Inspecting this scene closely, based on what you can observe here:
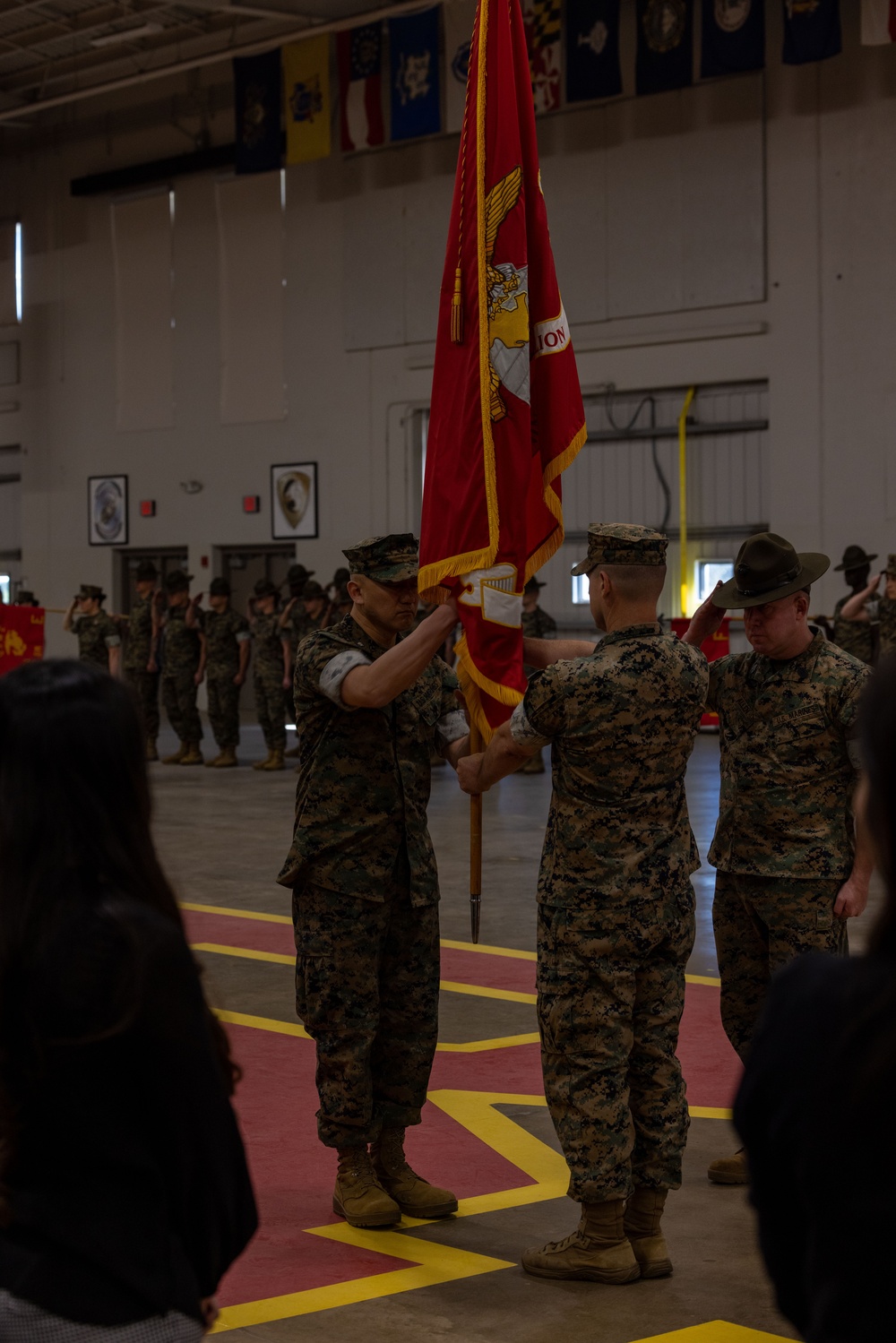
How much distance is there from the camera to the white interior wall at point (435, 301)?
1716 centimetres

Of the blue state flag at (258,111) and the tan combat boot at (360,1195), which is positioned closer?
the tan combat boot at (360,1195)

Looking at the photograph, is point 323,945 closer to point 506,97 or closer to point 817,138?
point 506,97

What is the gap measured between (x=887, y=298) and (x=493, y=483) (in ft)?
44.7

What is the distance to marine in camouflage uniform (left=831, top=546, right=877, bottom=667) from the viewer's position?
15.1m

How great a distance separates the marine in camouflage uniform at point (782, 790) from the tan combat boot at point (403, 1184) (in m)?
0.81

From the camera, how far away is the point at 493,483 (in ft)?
14.9

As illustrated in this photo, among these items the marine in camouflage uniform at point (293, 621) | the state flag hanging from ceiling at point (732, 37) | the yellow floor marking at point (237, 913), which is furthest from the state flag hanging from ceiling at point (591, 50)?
the yellow floor marking at point (237, 913)

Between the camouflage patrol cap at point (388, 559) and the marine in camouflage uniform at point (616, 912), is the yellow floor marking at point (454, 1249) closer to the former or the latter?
the marine in camouflage uniform at point (616, 912)

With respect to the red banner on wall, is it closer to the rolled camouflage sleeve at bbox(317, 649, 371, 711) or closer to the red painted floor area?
the red painted floor area

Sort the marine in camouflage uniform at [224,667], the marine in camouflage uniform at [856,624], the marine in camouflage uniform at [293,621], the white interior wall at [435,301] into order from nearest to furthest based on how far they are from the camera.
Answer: the marine in camouflage uniform at [856,624] → the marine in camouflage uniform at [293,621] → the marine in camouflage uniform at [224,667] → the white interior wall at [435,301]

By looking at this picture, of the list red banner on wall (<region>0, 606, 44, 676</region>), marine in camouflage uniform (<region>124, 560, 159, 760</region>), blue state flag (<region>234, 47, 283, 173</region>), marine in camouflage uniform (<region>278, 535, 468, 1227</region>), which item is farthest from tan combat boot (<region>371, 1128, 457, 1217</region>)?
blue state flag (<region>234, 47, 283, 173</region>)

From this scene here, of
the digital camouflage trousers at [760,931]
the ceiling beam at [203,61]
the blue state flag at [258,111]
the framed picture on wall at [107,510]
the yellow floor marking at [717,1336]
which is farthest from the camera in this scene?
the framed picture on wall at [107,510]

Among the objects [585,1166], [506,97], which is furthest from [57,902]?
[506,97]

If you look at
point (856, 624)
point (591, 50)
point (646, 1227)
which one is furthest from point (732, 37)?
point (646, 1227)
